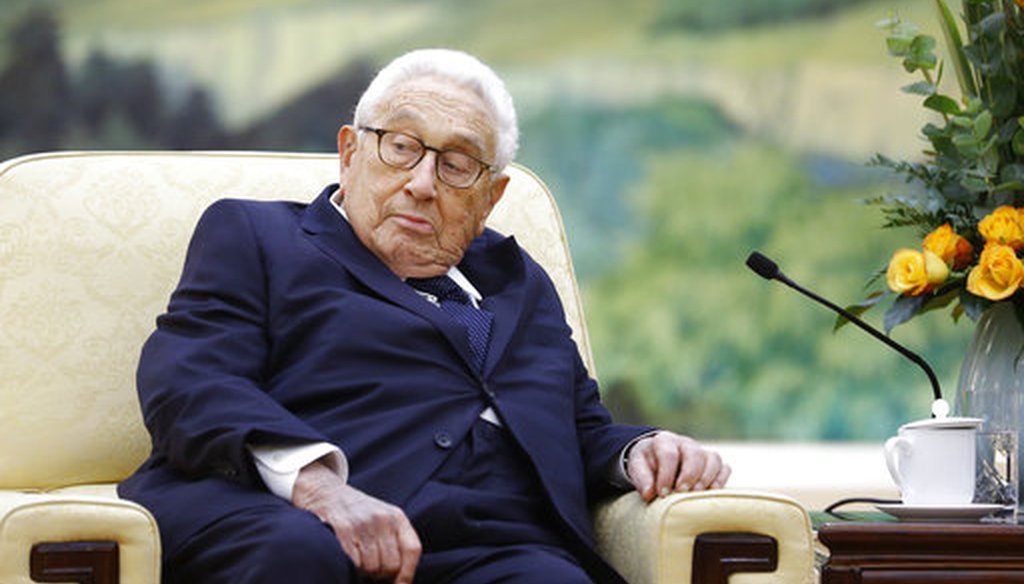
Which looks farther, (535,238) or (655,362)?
(655,362)

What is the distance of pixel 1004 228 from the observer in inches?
88.4

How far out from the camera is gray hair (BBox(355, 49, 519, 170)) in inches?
93.6

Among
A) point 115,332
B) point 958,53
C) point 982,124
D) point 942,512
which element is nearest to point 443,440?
point 115,332

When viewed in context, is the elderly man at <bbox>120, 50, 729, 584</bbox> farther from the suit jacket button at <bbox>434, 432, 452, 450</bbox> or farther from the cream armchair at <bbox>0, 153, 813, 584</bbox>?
the cream armchair at <bbox>0, 153, 813, 584</bbox>

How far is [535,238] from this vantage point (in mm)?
2656

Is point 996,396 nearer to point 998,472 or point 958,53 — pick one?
point 998,472

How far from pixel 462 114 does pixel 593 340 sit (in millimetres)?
2572

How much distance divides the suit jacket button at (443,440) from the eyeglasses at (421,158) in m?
0.44

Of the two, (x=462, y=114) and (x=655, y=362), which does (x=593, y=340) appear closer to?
(x=655, y=362)

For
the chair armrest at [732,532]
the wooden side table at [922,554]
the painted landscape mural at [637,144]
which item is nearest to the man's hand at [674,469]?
the chair armrest at [732,532]

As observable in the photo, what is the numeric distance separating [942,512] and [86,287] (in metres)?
1.33

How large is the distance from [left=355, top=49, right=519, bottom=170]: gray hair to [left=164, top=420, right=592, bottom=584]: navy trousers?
514 mm

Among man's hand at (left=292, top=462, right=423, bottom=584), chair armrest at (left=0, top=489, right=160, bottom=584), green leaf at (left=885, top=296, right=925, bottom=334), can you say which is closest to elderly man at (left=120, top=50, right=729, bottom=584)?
man's hand at (left=292, top=462, right=423, bottom=584)

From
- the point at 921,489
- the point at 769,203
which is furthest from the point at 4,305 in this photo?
the point at 769,203
